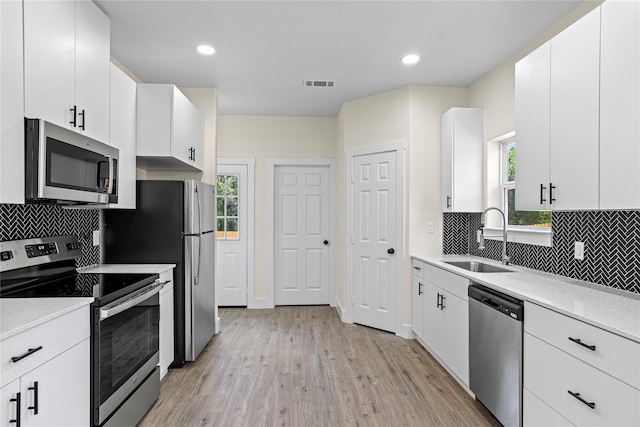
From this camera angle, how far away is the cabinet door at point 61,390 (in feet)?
4.57

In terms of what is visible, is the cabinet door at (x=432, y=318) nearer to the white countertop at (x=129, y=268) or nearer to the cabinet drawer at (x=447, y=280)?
the cabinet drawer at (x=447, y=280)

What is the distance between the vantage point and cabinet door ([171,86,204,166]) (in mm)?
3049

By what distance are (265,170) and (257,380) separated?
2949 millimetres

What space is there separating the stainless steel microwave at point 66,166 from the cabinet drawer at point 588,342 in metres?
2.46

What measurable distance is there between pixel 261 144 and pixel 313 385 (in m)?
3.34

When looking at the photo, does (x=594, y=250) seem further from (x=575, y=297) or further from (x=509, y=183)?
(x=509, y=183)

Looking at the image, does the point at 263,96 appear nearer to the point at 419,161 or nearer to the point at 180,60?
the point at 180,60

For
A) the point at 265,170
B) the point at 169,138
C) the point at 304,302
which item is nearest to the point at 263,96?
the point at 265,170

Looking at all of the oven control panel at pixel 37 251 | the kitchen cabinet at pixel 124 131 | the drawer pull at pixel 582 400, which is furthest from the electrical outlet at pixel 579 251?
the oven control panel at pixel 37 251

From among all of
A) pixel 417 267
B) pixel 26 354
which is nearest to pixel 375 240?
pixel 417 267

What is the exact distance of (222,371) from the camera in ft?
9.97

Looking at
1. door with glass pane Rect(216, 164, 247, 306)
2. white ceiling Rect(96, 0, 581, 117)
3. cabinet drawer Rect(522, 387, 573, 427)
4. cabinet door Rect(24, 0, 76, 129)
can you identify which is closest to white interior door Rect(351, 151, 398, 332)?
white ceiling Rect(96, 0, 581, 117)

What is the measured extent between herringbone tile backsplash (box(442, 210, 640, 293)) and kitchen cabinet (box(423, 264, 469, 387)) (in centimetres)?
66

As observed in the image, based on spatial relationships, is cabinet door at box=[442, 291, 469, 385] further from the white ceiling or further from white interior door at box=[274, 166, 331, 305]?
white interior door at box=[274, 166, 331, 305]
